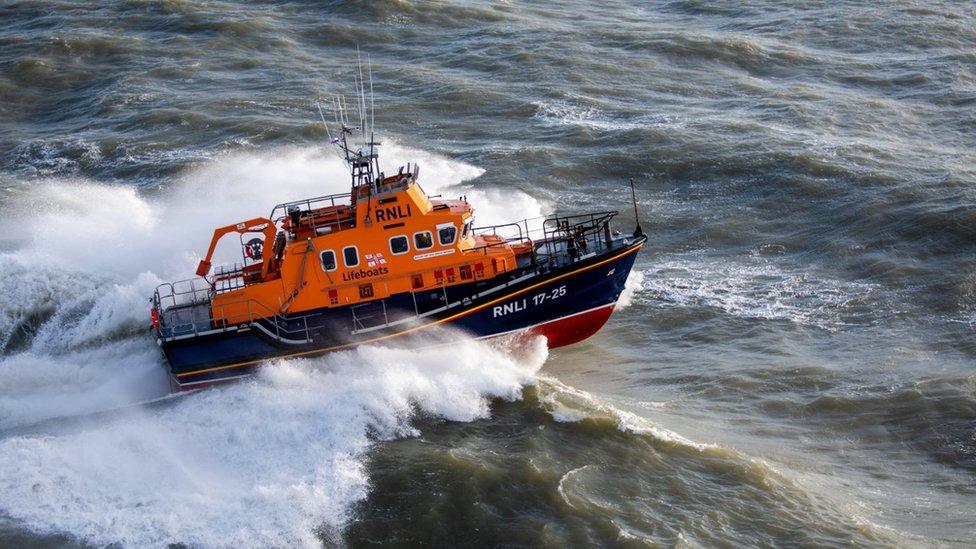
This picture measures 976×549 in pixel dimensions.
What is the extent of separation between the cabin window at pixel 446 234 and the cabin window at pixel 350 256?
57.5 inches

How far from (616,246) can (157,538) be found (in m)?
9.08

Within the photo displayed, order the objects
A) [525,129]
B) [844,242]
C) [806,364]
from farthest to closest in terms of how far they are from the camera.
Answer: [525,129], [844,242], [806,364]

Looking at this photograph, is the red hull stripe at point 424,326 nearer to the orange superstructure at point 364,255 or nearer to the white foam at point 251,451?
the white foam at point 251,451

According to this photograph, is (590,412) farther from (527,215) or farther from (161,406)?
(527,215)

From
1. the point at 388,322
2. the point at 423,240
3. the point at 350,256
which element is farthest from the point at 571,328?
the point at 350,256

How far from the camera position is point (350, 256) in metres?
17.6

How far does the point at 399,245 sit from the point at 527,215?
23.5 ft

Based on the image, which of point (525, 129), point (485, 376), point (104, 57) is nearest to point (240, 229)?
point (485, 376)

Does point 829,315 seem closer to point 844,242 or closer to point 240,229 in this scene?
point 844,242

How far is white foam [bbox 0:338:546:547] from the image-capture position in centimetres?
1400

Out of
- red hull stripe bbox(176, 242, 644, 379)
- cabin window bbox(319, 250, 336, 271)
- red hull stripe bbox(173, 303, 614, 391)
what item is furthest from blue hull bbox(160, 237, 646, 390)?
cabin window bbox(319, 250, 336, 271)

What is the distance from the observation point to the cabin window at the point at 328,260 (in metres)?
17.5

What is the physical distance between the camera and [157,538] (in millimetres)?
13680

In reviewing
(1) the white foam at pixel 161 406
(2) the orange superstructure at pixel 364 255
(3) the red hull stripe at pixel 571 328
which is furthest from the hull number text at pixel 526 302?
(1) the white foam at pixel 161 406
